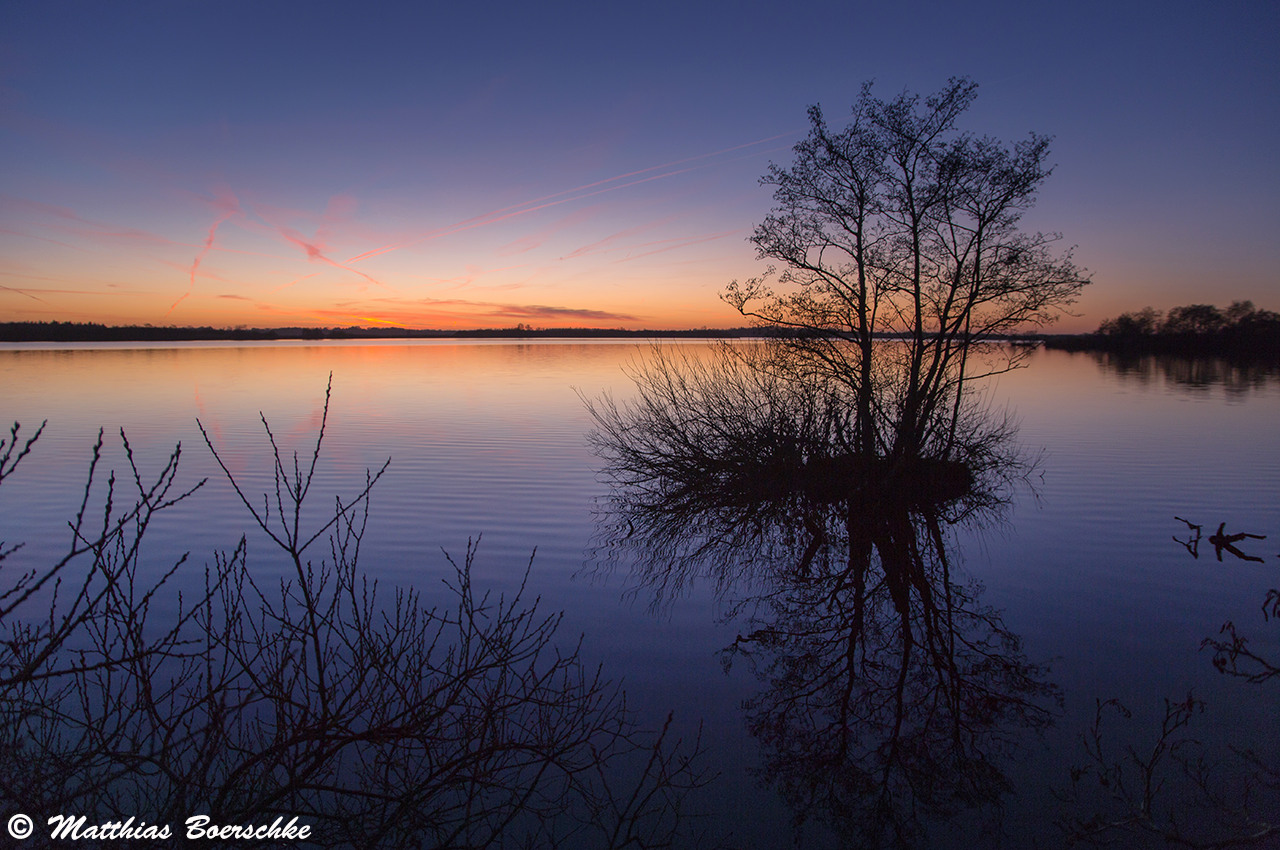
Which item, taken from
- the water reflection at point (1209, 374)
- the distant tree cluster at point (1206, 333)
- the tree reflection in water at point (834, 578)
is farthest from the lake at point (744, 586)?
the distant tree cluster at point (1206, 333)

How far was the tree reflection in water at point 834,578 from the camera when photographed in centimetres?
542

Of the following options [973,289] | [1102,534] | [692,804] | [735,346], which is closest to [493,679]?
[692,804]

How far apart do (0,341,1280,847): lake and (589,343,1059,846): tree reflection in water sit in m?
0.18

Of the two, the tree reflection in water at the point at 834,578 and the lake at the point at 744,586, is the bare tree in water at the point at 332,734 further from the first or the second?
the tree reflection in water at the point at 834,578

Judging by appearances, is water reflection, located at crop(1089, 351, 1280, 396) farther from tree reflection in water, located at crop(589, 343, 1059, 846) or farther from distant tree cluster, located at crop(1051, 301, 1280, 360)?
tree reflection in water, located at crop(589, 343, 1059, 846)

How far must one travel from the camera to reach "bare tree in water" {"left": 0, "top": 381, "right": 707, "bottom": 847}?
2990 millimetres

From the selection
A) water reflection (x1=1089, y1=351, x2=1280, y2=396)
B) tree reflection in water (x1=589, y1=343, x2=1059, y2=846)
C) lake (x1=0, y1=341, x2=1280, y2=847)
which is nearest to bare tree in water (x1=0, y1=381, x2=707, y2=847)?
lake (x1=0, y1=341, x2=1280, y2=847)

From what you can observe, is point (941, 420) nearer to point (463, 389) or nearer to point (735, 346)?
point (735, 346)

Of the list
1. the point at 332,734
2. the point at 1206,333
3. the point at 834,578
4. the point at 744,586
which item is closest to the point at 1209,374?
the point at 1206,333

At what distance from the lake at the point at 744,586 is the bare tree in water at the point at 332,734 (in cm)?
81

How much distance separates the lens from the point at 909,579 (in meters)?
10.1

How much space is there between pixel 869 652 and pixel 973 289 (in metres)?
12.0

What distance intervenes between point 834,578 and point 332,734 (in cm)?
762

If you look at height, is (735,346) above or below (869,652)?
above
